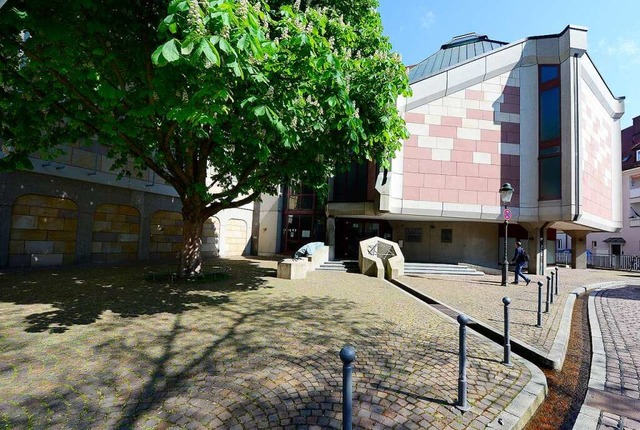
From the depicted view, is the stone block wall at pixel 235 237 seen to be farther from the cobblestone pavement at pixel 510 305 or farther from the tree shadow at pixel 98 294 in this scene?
the cobblestone pavement at pixel 510 305

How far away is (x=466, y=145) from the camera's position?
61.8 ft

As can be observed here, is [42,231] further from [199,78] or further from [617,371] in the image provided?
[617,371]

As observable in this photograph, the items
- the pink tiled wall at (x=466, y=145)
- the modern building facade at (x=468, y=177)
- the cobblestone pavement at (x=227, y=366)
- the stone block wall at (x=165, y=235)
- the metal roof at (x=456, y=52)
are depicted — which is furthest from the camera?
the metal roof at (x=456, y=52)

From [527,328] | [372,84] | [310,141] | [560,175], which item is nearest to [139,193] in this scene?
[310,141]

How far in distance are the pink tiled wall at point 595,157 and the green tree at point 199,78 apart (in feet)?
53.9

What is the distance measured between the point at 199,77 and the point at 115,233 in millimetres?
15058

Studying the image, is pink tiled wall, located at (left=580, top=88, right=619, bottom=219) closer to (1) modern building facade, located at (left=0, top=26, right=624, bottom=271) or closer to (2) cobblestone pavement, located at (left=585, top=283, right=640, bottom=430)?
(1) modern building facade, located at (left=0, top=26, right=624, bottom=271)

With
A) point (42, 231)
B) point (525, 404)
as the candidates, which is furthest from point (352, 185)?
point (525, 404)

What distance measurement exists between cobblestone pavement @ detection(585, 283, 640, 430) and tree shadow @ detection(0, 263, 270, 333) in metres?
7.11

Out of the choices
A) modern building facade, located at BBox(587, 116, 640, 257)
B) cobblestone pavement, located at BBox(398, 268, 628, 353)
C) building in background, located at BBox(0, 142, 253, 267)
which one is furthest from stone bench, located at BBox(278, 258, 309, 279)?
modern building facade, located at BBox(587, 116, 640, 257)

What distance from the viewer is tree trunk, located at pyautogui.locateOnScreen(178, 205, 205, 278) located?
36.8 feet

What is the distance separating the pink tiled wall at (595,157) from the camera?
61.2ft

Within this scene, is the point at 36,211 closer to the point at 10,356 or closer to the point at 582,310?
the point at 10,356

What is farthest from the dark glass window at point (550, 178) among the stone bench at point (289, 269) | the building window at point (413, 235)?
the stone bench at point (289, 269)
